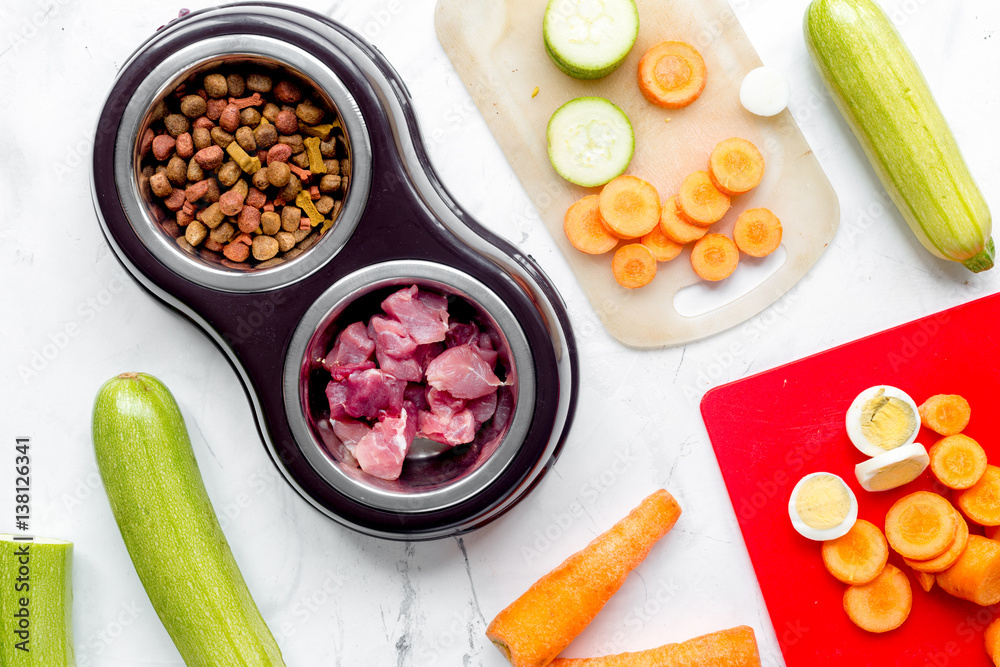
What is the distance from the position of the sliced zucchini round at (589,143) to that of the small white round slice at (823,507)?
41.7 inches

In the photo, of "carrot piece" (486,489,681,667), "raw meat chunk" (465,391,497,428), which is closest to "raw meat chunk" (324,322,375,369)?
"raw meat chunk" (465,391,497,428)

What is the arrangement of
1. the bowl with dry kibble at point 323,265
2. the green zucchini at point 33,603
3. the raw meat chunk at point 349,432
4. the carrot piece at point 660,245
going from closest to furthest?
the bowl with dry kibble at point 323,265, the raw meat chunk at point 349,432, the green zucchini at point 33,603, the carrot piece at point 660,245

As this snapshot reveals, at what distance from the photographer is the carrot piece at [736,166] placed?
1989mm

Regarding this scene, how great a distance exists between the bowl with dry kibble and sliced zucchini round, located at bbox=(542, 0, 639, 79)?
52cm

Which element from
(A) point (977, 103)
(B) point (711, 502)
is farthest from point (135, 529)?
(A) point (977, 103)

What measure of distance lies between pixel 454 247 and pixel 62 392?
1.29 metres

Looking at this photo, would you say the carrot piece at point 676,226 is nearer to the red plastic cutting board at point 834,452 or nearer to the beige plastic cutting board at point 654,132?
the beige plastic cutting board at point 654,132

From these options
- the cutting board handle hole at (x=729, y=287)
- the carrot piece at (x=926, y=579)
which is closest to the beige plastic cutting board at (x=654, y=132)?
the cutting board handle hole at (x=729, y=287)

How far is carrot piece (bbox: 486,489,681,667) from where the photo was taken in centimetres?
196

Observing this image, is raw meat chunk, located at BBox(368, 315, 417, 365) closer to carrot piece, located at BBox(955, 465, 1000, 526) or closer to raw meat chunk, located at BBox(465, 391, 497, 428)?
raw meat chunk, located at BBox(465, 391, 497, 428)

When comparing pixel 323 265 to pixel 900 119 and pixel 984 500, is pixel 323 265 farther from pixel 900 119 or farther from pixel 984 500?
pixel 984 500

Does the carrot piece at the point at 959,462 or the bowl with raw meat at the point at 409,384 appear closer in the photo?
the bowl with raw meat at the point at 409,384

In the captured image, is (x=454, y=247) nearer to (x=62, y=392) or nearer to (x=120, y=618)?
(x=62, y=392)

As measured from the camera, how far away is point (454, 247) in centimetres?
175
